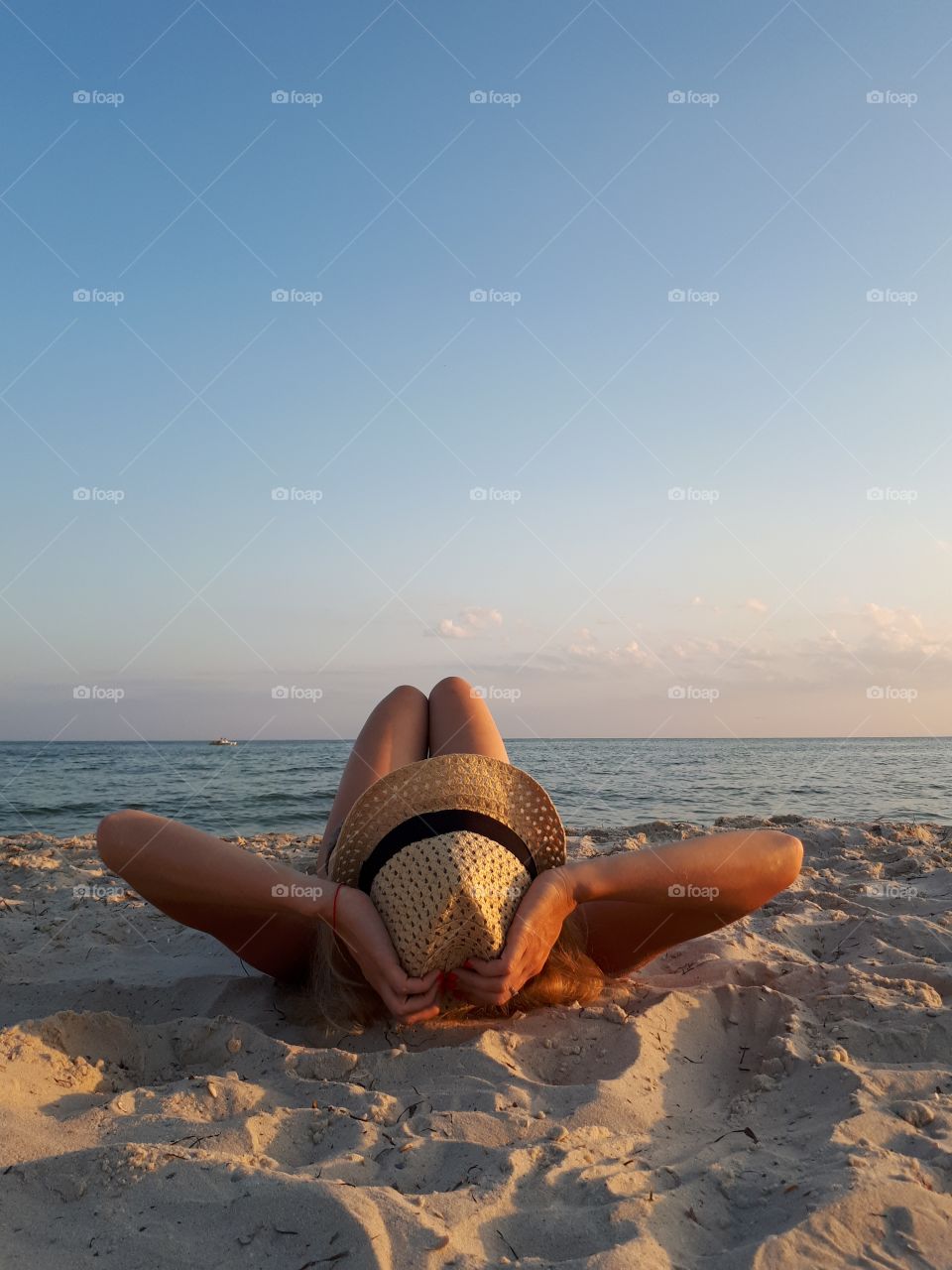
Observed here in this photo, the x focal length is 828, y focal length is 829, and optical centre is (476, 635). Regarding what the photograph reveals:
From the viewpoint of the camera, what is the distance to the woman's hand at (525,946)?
2373 millimetres

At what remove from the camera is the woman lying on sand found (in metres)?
2.40

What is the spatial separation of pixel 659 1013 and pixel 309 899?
1181 mm

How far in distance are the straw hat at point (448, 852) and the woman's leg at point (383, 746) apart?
0.68 metres

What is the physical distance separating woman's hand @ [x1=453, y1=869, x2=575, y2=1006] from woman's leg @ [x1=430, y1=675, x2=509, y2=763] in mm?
977

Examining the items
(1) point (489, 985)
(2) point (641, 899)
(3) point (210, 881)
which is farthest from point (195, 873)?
(2) point (641, 899)

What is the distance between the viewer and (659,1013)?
2664 millimetres

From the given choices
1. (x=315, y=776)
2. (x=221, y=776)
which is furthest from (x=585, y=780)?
(x=221, y=776)

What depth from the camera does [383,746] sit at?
3.66 m

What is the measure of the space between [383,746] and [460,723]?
36 cm

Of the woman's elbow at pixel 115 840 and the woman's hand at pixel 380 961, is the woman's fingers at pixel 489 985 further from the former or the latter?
the woman's elbow at pixel 115 840

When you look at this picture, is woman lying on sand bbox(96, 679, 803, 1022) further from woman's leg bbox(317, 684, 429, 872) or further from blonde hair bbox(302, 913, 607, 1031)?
woman's leg bbox(317, 684, 429, 872)

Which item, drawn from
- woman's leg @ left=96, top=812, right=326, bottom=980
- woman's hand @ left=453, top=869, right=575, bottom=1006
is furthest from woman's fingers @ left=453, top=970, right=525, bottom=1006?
woman's leg @ left=96, top=812, right=326, bottom=980

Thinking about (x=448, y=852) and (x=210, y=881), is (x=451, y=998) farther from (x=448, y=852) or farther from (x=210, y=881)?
(x=210, y=881)

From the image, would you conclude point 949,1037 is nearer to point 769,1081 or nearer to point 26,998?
point 769,1081
